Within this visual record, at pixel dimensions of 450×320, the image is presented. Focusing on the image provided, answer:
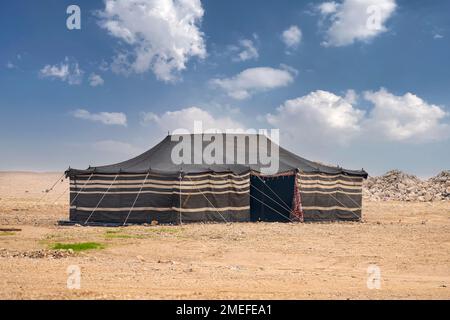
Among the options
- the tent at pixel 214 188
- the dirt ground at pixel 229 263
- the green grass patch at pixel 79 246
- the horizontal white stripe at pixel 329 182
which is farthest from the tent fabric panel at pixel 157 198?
the green grass patch at pixel 79 246

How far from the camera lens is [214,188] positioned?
20750 millimetres

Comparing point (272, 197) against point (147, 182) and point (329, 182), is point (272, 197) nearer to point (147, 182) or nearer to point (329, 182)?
point (329, 182)

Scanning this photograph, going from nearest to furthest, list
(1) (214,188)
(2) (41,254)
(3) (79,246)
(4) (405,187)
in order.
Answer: (2) (41,254) → (3) (79,246) → (1) (214,188) → (4) (405,187)

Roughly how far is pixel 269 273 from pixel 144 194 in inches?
439

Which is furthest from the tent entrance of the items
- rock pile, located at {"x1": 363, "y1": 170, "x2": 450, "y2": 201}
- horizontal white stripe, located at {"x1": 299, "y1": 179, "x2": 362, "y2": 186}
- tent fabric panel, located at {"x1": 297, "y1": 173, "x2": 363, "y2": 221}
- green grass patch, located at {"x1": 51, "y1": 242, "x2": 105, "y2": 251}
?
rock pile, located at {"x1": 363, "y1": 170, "x2": 450, "y2": 201}

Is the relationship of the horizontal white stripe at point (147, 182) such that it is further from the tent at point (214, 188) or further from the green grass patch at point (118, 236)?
the green grass patch at point (118, 236)

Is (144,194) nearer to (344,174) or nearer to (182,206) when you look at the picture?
(182,206)

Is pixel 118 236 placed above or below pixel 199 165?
below

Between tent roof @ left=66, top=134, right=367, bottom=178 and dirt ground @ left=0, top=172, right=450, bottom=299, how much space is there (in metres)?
2.91

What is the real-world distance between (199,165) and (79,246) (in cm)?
918

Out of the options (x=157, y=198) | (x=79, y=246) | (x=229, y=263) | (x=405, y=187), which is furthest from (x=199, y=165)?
(x=405, y=187)

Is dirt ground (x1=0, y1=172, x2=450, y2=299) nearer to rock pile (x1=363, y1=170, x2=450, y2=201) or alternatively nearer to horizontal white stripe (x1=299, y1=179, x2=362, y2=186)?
horizontal white stripe (x1=299, y1=179, x2=362, y2=186)

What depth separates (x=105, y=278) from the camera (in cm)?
853
